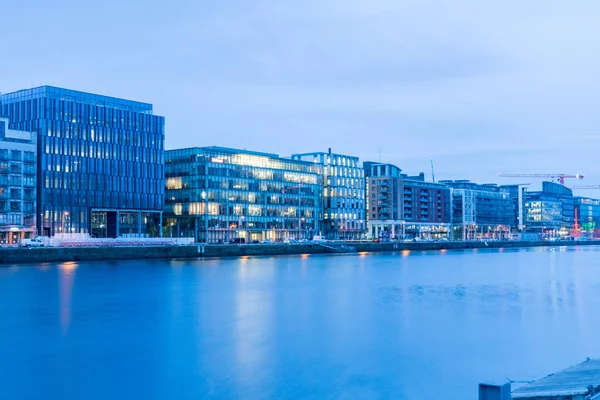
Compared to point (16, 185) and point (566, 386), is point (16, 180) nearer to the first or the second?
point (16, 185)

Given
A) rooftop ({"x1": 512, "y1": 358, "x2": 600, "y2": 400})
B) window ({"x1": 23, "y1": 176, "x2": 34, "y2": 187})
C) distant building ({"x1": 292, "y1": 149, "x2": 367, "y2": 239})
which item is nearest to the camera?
rooftop ({"x1": 512, "y1": 358, "x2": 600, "y2": 400})

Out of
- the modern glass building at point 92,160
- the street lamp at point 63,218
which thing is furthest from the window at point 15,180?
the street lamp at point 63,218

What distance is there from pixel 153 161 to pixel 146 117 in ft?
29.6

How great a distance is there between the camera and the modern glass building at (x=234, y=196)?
506 ft

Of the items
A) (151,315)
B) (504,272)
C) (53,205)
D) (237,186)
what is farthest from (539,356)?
(237,186)

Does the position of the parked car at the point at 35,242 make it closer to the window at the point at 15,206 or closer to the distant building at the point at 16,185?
the distant building at the point at 16,185

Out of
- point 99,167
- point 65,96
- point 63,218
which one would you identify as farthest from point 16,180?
point 65,96

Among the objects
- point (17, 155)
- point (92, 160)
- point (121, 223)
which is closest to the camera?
point (17, 155)

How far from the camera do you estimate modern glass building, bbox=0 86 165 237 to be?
125m

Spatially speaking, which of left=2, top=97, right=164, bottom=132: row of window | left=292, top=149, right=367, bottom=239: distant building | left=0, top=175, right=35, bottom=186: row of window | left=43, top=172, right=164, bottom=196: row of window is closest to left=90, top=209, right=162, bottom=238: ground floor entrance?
left=43, top=172, right=164, bottom=196: row of window

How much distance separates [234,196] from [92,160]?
125 feet

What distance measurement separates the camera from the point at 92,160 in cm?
13175

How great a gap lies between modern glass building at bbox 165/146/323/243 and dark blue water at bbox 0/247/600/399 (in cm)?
8158

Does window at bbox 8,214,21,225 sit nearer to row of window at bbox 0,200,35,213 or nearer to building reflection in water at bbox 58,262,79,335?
row of window at bbox 0,200,35,213
